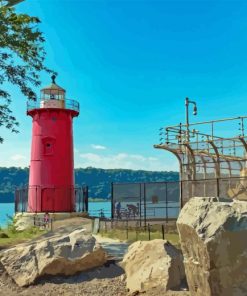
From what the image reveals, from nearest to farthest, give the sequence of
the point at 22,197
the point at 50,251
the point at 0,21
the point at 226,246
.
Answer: the point at 226,246 → the point at 50,251 → the point at 0,21 → the point at 22,197

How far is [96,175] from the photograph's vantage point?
6422 inches

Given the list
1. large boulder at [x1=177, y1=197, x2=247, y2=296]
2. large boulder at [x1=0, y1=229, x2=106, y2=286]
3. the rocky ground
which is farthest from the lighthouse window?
large boulder at [x1=177, y1=197, x2=247, y2=296]

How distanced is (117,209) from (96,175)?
12782cm

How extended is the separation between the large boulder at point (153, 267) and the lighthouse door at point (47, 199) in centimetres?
2375

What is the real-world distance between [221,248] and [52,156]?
95.3 ft

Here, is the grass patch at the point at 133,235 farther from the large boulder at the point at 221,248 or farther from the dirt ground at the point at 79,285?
the large boulder at the point at 221,248

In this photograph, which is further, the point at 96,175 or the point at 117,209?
the point at 96,175

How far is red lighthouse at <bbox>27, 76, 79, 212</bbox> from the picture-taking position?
3594 cm

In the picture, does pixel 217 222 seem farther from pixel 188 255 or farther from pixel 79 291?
pixel 79 291

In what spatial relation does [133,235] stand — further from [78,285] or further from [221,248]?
[221,248]

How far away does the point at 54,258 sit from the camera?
13.0m

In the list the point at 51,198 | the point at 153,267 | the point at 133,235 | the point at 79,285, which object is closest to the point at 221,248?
the point at 153,267

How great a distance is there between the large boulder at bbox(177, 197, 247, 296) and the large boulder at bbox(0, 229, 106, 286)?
17.7 ft

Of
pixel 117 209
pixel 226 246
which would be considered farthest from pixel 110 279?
pixel 117 209
